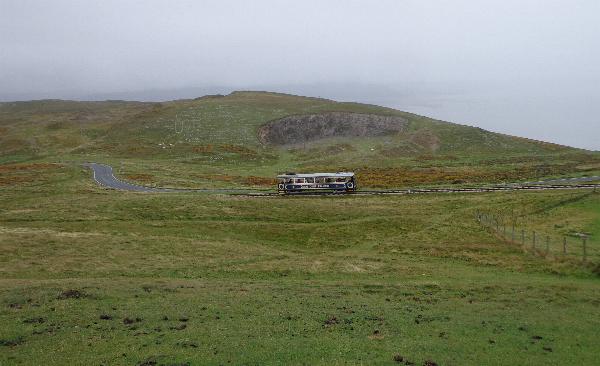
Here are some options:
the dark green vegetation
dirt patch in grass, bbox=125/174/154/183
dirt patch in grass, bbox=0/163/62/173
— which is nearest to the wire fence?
the dark green vegetation

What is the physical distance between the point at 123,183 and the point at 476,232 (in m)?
67.0

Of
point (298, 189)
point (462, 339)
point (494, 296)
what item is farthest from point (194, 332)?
point (298, 189)

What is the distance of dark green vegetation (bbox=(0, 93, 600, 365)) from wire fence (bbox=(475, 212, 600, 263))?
931 millimetres

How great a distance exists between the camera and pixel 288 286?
32312 mm

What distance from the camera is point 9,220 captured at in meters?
55.9

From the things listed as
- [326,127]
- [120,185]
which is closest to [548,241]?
[120,185]

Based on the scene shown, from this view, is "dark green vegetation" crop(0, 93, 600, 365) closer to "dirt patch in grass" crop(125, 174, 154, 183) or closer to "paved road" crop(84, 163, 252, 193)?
"dirt patch in grass" crop(125, 174, 154, 183)

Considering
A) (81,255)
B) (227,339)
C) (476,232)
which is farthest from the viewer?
(476,232)

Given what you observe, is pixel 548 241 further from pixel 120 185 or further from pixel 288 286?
pixel 120 185

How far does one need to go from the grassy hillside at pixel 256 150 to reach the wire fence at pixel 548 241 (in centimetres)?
3423

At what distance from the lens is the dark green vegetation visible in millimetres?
21172

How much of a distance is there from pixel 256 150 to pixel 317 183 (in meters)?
73.6

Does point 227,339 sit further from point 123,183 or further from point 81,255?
point 123,183

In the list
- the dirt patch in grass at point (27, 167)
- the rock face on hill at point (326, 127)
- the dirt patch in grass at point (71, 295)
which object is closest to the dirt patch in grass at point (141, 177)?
the dirt patch in grass at point (27, 167)
